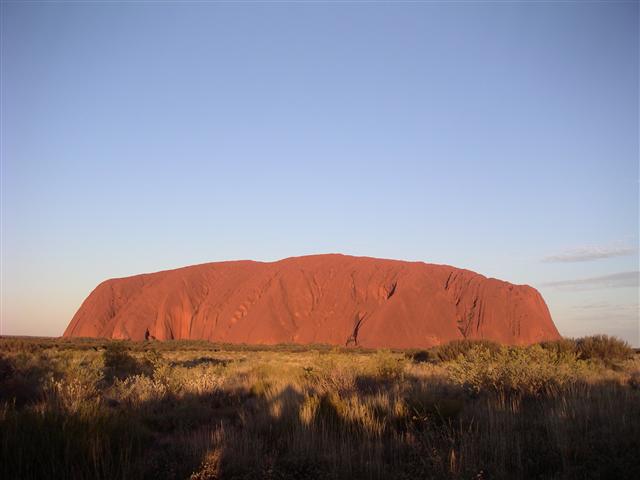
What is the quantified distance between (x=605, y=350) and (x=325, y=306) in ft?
147

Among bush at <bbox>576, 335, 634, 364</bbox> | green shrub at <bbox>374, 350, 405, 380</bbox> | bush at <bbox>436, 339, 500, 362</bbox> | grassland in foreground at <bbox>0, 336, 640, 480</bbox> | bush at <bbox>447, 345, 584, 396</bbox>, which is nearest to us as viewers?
grassland in foreground at <bbox>0, 336, 640, 480</bbox>

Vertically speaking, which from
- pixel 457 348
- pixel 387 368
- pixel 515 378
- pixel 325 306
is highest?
pixel 515 378

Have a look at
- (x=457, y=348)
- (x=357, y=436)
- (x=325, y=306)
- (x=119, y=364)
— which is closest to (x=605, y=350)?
(x=457, y=348)

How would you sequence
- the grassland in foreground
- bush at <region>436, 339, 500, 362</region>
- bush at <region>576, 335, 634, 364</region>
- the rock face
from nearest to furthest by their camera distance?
the grassland in foreground < bush at <region>576, 335, 634, 364</region> < bush at <region>436, 339, 500, 362</region> < the rock face

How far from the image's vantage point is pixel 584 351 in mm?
17844

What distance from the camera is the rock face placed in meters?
55.3

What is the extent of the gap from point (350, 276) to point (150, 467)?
60.2 m

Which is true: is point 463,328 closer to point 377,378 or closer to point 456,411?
point 377,378

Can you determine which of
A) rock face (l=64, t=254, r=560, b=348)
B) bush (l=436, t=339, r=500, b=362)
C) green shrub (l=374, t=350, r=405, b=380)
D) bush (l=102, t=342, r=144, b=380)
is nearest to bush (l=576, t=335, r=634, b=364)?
bush (l=436, t=339, r=500, b=362)

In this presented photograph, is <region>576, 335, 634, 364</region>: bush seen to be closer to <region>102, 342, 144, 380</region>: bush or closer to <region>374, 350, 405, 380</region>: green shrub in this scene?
<region>374, 350, 405, 380</region>: green shrub

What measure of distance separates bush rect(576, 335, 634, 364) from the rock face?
33379 millimetres

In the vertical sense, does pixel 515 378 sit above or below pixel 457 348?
above

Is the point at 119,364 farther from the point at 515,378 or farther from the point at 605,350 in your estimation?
the point at 605,350

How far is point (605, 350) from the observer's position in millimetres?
17781
